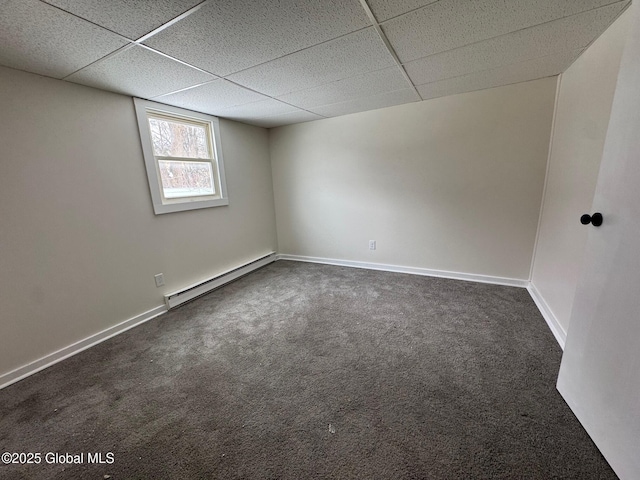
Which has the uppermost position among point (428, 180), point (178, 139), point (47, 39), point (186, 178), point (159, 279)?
point (47, 39)

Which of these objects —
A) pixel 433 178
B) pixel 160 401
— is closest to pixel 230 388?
pixel 160 401

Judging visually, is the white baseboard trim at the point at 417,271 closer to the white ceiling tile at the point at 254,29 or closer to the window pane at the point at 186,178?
the window pane at the point at 186,178

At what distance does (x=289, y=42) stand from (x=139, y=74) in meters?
1.15

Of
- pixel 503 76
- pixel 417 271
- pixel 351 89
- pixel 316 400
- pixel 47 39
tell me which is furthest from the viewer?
pixel 417 271

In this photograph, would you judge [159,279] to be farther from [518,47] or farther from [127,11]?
[518,47]

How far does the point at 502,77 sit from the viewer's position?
2.26 meters

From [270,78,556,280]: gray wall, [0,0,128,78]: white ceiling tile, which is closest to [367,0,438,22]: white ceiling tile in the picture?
[0,0,128,78]: white ceiling tile

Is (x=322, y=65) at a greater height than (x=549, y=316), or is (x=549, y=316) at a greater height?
(x=322, y=65)

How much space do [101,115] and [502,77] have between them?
3466 millimetres

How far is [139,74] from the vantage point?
1796 mm

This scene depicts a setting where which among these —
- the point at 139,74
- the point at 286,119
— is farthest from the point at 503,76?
the point at 139,74

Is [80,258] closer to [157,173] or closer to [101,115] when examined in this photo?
[157,173]

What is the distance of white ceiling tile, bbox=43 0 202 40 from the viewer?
1.09 metres

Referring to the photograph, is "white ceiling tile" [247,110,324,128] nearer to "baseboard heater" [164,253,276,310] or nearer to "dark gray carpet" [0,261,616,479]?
"baseboard heater" [164,253,276,310]
